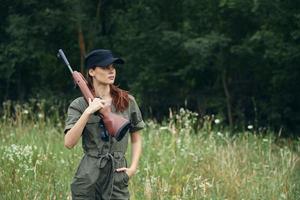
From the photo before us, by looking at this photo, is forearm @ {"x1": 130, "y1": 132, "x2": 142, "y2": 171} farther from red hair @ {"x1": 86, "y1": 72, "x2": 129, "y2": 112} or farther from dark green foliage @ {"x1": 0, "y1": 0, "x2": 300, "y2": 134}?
dark green foliage @ {"x1": 0, "y1": 0, "x2": 300, "y2": 134}

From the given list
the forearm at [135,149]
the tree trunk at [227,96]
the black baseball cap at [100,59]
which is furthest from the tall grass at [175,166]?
the tree trunk at [227,96]

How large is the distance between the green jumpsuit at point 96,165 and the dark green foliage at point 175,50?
1479cm

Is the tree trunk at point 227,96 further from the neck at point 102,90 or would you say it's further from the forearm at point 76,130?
the forearm at point 76,130

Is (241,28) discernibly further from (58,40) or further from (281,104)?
(58,40)

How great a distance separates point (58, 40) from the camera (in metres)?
25.3

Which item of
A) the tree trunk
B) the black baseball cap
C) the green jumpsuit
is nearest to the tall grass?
the green jumpsuit

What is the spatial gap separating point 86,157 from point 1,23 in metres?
21.7

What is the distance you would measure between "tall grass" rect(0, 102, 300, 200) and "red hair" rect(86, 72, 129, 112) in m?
1.86

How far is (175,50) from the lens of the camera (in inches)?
886

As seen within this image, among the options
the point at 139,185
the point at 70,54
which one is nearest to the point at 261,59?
the point at 70,54

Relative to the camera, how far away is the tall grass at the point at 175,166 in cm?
604

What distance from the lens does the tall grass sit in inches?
238

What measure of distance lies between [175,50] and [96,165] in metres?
18.6

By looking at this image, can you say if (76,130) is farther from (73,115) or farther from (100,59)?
(100,59)
